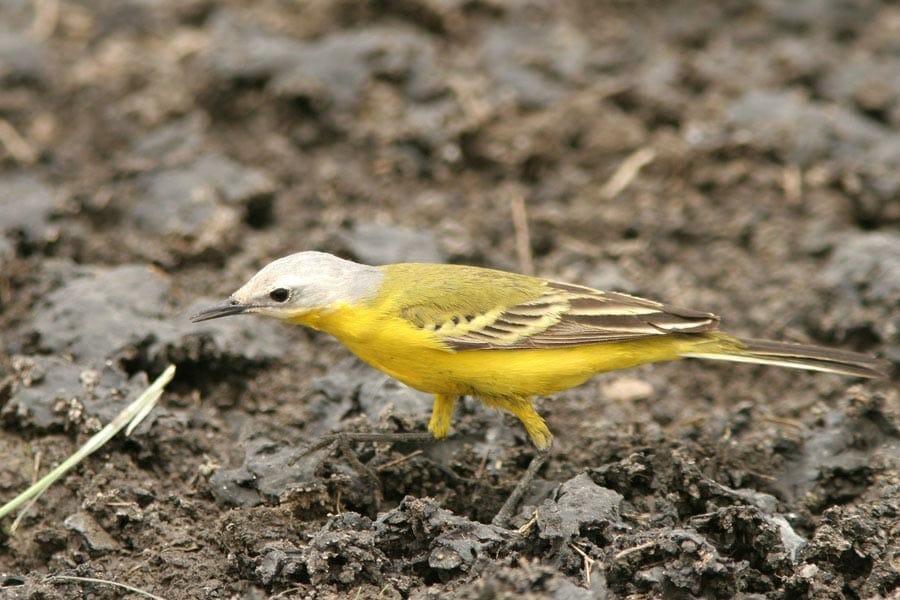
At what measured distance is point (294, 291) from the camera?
5.95 m

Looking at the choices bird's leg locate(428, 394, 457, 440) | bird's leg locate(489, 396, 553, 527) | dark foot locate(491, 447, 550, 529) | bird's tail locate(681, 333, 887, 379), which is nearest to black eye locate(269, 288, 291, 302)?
bird's leg locate(428, 394, 457, 440)

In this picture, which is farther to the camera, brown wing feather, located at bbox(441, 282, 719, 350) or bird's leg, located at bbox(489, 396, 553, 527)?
brown wing feather, located at bbox(441, 282, 719, 350)

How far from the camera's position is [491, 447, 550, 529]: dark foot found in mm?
5496

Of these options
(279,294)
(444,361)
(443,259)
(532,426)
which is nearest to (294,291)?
(279,294)

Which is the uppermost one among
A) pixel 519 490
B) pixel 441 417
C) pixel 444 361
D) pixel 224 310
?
pixel 224 310

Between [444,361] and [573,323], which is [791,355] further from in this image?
[444,361]

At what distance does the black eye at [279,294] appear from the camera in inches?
233

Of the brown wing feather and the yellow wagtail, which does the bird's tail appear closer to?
the yellow wagtail

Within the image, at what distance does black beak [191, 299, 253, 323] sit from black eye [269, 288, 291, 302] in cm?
13

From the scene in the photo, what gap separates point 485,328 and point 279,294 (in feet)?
3.54

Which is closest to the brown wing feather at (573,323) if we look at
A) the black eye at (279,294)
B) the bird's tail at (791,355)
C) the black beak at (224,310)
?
the bird's tail at (791,355)

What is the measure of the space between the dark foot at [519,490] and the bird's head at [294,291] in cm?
121

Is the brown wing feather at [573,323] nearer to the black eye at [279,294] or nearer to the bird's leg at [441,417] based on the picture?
the bird's leg at [441,417]

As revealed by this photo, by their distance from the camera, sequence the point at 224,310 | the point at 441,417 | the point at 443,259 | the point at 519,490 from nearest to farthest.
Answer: the point at 519,490 → the point at 224,310 → the point at 441,417 → the point at 443,259
